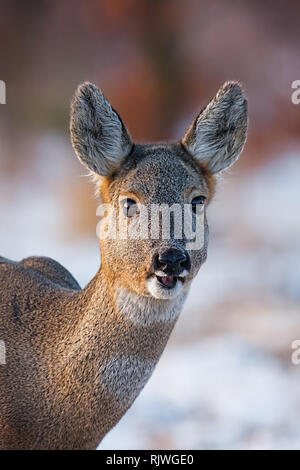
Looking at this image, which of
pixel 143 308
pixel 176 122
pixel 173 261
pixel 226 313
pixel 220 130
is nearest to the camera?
pixel 173 261

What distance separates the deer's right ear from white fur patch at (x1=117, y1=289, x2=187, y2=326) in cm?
68

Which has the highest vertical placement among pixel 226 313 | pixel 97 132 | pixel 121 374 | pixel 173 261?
pixel 226 313

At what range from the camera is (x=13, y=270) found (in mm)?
5328

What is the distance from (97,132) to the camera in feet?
16.2

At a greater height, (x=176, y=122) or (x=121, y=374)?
→ (x=176, y=122)

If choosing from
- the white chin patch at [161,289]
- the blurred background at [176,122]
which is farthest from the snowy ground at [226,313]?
the white chin patch at [161,289]

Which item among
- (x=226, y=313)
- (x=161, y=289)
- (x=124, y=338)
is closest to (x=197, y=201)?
(x=161, y=289)

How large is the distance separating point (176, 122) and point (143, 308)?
11.2 m

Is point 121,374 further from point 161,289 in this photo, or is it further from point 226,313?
point 226,313

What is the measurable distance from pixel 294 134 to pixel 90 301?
1100cm

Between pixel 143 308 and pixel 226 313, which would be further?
pixel 226 313

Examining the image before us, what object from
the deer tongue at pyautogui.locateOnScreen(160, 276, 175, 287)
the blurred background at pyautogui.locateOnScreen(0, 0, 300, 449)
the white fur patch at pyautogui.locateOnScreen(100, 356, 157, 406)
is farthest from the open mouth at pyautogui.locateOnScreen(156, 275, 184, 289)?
the blurred background at pyautogui.locateOnScreen(0, 0, 300, 449)

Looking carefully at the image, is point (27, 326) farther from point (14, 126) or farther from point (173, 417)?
point (14, 126)
